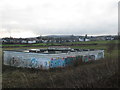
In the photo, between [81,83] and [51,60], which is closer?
[81,83]

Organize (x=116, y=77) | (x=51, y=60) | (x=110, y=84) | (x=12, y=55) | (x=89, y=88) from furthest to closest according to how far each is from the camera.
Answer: (x=12, y=55) → (x=51, y=60) → (x=116, y=77) → (x=110, y=84) → (x=89, y=88)

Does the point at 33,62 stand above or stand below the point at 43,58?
below

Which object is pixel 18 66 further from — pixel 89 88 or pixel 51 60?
pixel 89 88

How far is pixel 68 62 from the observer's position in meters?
27.0

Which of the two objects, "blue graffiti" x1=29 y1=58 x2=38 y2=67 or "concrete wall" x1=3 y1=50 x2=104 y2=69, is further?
"blue graffiti" x1=29 y1=58 x2=38 y2=67

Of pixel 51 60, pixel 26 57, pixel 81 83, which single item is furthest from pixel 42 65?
pixel 81 83

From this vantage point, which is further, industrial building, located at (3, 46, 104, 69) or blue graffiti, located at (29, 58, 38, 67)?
blue graffiti, located at (29, 58, 38, 67)

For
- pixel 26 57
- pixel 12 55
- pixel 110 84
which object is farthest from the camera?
pixel 12 55

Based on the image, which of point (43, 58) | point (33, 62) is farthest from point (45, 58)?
point (33, 62)

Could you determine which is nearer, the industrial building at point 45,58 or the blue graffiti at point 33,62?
the industrial building at point 45,58

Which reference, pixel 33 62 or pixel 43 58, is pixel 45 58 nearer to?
pixel 43 58

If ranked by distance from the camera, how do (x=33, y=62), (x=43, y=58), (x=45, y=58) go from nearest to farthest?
(x=45, y=58) < (x=43, y=58) < (x=33, y=62)

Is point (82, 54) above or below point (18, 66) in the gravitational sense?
above

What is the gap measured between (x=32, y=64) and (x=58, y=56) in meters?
4.40
